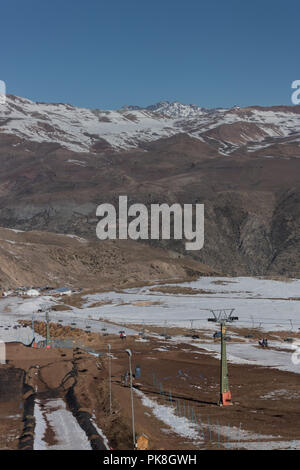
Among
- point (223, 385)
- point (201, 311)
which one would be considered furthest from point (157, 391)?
point (201, 311)

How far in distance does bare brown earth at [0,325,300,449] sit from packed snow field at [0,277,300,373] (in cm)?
556

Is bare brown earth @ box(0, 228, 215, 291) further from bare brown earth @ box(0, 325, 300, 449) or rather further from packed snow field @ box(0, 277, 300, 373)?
bare brown earth @ box(0, 325, 300, 449)

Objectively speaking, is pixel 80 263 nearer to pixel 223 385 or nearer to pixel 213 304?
pixel 213 304

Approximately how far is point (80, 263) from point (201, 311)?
182 ft

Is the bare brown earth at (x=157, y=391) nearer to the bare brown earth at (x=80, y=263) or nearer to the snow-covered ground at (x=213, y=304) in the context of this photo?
the snow-covered ground at (x=213, y=304)

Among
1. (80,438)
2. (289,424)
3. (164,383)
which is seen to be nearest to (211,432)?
(289,424)

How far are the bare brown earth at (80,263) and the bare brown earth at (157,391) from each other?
2562 inches

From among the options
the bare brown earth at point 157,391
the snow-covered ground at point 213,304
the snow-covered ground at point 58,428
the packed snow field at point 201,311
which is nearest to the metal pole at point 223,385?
the bare brown earth at point 157,391

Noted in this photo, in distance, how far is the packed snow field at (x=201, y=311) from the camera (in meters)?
59.1

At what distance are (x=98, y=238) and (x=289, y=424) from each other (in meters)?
158

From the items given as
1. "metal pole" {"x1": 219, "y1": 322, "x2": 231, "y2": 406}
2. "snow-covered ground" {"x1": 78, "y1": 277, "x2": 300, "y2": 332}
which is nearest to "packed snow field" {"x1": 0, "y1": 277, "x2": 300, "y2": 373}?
"snow-covered ground" {"x1": 78, "y1": 277, "x2": 300, "y2": 332}

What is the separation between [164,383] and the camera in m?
41.0
